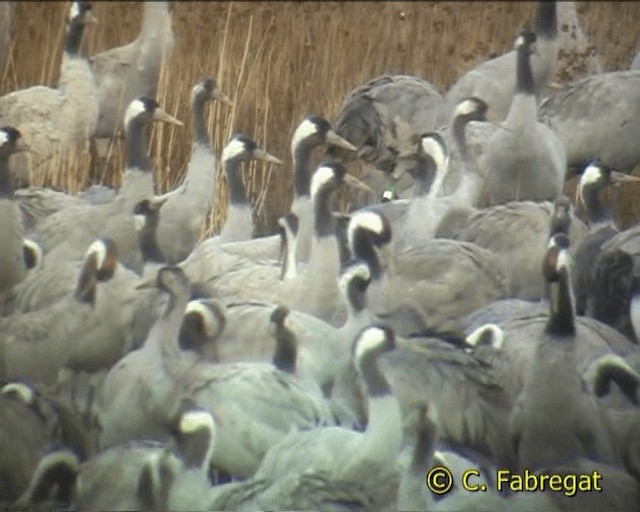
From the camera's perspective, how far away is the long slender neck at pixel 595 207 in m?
8.10

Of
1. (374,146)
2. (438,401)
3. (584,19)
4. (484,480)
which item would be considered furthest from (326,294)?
(584,19)

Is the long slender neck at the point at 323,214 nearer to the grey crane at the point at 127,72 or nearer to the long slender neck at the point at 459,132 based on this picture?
the long slender neck at the point at 459,132

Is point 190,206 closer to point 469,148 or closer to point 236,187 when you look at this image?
point 236,187

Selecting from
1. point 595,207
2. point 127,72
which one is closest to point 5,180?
point 595,207

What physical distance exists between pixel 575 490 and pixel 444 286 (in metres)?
1.79

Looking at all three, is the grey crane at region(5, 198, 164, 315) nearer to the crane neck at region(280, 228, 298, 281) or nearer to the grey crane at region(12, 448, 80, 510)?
the crane neck at region(280, 228, 298, 281)

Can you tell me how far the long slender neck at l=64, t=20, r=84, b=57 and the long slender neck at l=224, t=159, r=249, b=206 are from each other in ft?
8.15

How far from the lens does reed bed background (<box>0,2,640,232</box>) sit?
32.6ft

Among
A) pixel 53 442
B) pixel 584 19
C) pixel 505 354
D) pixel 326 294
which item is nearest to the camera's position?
pixel 53 442

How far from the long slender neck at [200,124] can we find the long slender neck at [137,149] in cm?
23

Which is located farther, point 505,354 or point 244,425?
point 505,354

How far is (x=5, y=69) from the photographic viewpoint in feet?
37.9

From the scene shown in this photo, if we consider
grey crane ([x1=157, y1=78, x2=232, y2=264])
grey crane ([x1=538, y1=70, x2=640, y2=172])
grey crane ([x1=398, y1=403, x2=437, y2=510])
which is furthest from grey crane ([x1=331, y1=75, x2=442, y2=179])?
grey crane ([x1=398, y1=403, x2=437, y2=510])

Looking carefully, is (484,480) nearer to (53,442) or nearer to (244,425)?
(244,425)
